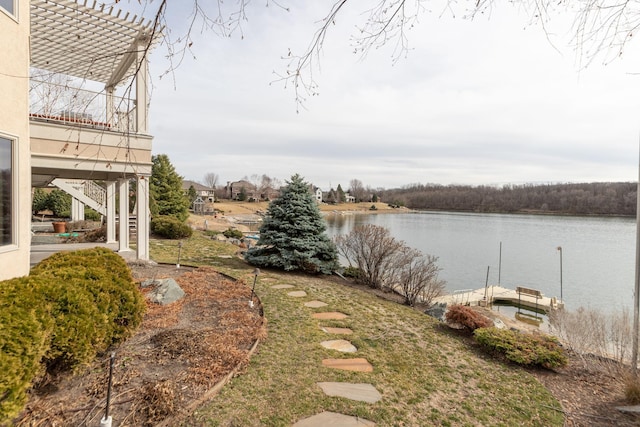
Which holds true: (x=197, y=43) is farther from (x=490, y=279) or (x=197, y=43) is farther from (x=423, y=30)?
(x=490, y=279)

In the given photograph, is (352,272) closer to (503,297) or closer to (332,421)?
(332,421)

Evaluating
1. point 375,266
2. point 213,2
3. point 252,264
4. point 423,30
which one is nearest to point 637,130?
point 423,30

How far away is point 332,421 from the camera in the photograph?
2975 millimetres

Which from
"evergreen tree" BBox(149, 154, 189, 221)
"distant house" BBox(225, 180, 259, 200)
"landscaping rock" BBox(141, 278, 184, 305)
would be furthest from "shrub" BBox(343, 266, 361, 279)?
"distant house" BBox(225, 180, 259, 200)

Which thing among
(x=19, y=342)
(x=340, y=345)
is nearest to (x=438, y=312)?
(x=340, y=345)

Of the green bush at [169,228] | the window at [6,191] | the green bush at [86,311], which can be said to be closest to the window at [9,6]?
the window at [6,191]

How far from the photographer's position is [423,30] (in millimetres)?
2689

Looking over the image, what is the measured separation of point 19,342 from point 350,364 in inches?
129

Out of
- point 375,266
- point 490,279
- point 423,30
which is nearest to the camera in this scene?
point 423,30

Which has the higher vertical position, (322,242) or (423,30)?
(423,30)

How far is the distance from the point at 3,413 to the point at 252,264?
822cm

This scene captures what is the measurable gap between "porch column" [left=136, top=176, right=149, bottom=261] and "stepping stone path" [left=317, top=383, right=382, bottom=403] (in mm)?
6623

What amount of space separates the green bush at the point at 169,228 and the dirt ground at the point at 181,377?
368 inches

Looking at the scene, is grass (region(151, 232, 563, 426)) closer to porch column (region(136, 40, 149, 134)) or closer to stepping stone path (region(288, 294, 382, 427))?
stepping stone path (region(288, 294, 382, 427))
